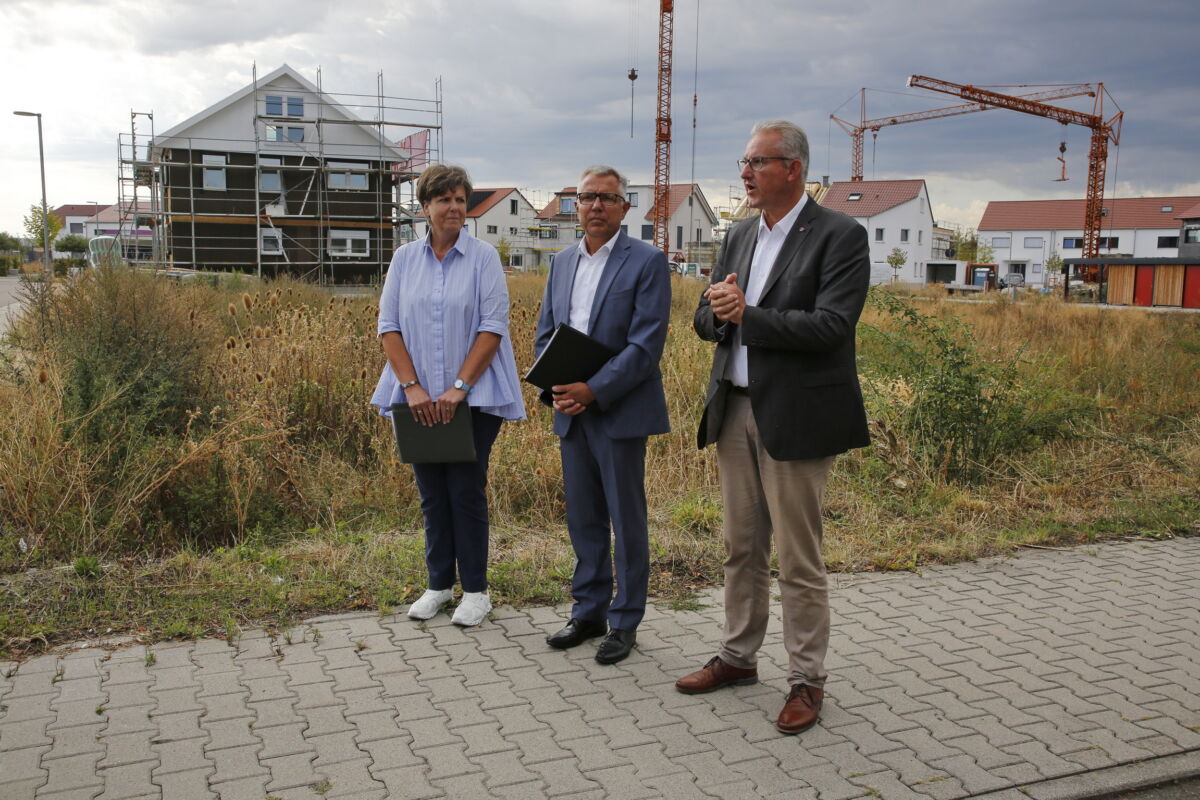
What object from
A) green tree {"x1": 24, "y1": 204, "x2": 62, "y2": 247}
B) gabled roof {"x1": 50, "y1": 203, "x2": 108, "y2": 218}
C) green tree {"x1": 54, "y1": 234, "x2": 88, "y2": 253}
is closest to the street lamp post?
green tree {"x1": 24, "y1": 204, "x2": 62, "y2": 247}

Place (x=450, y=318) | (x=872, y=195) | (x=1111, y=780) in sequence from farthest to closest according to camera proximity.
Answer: (x=872, y=195) → (x=450, y=318) → (x=1111, y=780)

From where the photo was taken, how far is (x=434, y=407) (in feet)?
14.6

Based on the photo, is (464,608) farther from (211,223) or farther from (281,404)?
(211,223)

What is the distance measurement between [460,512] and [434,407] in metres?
0.56

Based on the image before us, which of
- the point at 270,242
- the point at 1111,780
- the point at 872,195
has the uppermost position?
the point at 872,195

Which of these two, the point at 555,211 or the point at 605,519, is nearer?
the point at 605,519

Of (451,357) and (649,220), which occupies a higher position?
(649,220)

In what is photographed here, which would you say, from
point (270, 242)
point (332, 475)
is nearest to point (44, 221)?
point (332, 475)

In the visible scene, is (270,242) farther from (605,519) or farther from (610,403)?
(610,403)

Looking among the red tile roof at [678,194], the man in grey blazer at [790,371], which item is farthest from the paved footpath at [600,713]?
the red tile roof at [678,194]

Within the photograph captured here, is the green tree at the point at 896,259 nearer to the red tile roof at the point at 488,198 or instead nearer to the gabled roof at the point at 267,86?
the red tile roof at the point at 488,198

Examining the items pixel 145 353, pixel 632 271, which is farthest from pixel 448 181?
pixel 145 353

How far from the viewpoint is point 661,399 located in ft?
14.1

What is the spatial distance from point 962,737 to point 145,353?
6163 millimetres
